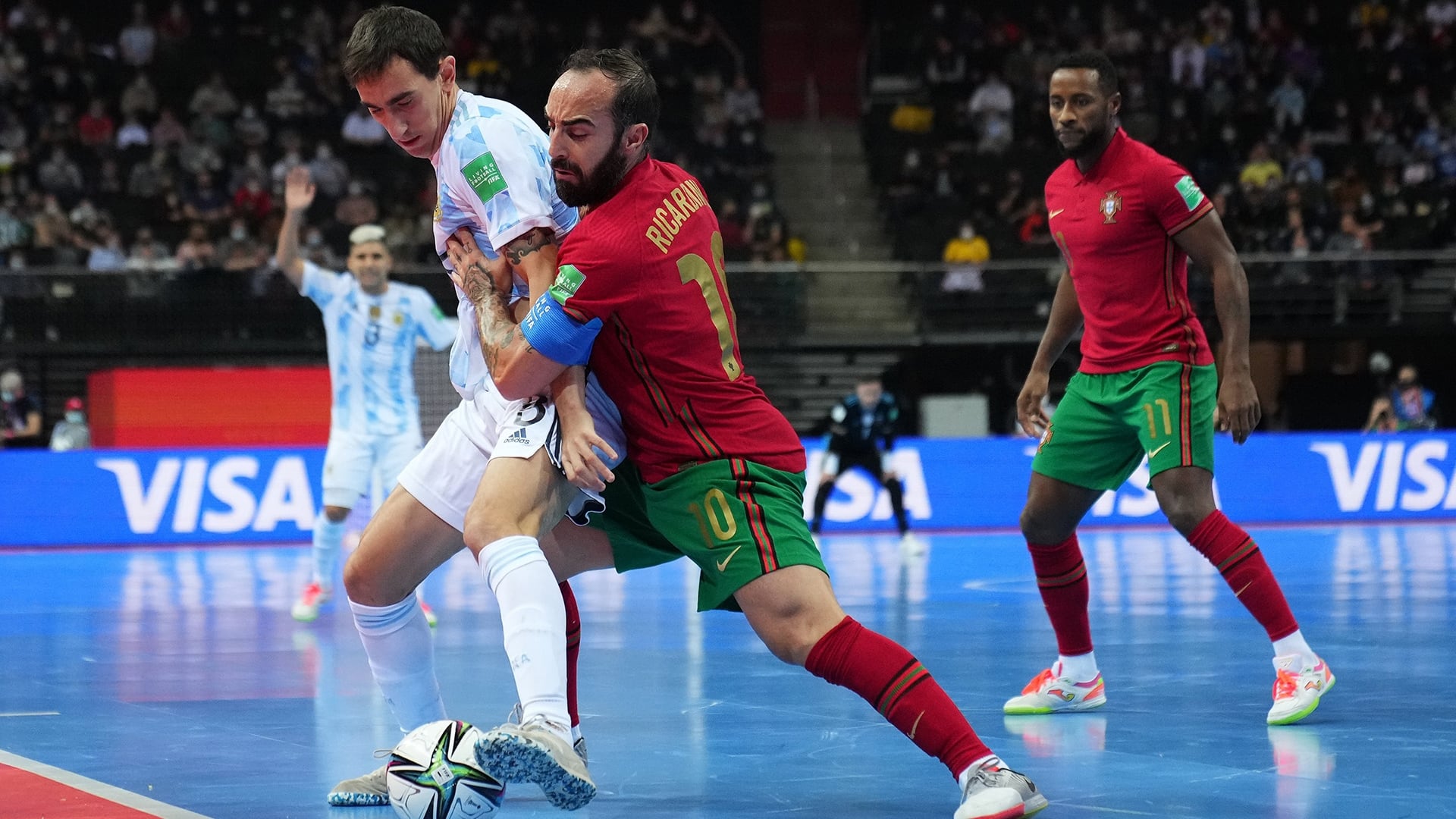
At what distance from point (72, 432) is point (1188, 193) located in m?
12.9

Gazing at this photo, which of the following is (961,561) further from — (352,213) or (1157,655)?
(352,213)

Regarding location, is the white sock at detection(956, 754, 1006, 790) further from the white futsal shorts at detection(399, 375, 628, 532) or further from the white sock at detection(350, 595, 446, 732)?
the white sock at detection(350, 595, 446, 732)

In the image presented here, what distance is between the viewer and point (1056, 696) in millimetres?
6070

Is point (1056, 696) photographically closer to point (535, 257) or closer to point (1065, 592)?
point (1065, 592)

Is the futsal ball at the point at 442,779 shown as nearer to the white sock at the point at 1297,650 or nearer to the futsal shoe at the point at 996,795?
the futsal shoe at the point at 996,795

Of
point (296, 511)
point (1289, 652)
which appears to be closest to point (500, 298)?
point (1289, 652)

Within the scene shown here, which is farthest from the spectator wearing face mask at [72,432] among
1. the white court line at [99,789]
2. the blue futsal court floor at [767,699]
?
the white court line at [99,789]

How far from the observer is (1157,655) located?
7.45 m

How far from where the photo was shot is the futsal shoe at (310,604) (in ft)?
30.2

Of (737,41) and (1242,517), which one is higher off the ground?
(737,41)

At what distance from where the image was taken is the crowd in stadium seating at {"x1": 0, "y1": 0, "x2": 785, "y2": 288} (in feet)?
64.5

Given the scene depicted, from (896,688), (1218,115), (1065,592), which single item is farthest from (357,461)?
(1218,115)

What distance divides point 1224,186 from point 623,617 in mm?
14955

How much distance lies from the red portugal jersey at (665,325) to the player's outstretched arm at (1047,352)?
2.11 metres
